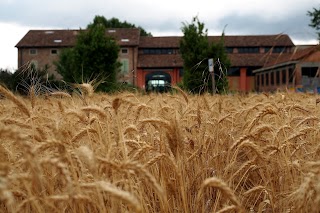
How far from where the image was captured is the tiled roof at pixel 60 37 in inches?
1758

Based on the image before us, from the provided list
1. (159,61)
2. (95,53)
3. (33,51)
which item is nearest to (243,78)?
(159,61)

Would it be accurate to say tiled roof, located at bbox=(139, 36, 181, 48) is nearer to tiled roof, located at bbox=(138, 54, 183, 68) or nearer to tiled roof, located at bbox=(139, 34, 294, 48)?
tiled roof, located at bbox=(139, 34, 294, 48)

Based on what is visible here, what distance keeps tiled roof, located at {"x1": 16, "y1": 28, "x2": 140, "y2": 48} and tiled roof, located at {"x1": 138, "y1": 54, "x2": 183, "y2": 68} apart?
2.06 m

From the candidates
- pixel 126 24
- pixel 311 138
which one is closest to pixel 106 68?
pixel 311 138

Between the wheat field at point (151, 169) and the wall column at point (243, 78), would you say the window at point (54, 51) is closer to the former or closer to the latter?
the wall column at point (243, 78)

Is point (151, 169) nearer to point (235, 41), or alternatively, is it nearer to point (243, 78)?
point (243, 78)

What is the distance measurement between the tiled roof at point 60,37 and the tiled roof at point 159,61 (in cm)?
206

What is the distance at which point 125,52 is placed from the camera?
43469 mm

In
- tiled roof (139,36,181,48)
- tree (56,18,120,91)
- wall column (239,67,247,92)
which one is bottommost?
wall column (239,67,247,92)

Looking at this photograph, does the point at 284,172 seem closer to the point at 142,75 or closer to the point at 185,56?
the point at 185,56

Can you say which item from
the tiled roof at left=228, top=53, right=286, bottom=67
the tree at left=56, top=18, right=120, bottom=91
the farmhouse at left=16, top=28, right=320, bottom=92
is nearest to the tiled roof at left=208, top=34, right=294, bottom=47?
the farmhouse at left=16, top=28, right=320, bottom=92

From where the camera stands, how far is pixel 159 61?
1698 inches

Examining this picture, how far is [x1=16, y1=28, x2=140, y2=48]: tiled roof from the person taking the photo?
44650 millimetres

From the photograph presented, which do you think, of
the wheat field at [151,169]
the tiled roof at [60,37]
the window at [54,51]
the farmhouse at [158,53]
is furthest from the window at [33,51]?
the wheat field at [151,169]
